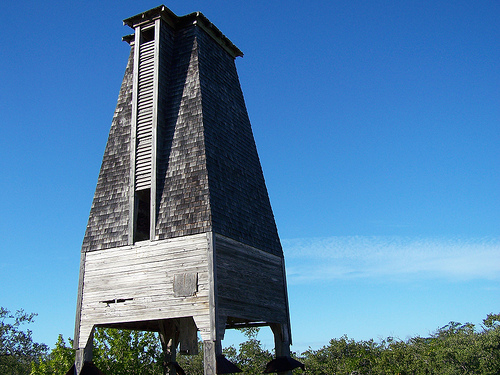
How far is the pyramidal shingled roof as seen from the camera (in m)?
15.5

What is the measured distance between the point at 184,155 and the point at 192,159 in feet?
1.30

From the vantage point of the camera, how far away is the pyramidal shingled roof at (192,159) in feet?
50.8

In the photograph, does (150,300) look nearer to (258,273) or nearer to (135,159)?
(258,273)

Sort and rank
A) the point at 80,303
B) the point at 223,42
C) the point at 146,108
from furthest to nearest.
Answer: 1. the point at 223,42
2. the point at 146,108
3. the point at 80,303

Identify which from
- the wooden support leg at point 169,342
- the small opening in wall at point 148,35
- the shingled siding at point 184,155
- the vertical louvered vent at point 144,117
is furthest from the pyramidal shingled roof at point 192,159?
the wooden support leg at point 169,342

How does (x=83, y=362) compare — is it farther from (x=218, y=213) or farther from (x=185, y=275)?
(x=218, y=213)

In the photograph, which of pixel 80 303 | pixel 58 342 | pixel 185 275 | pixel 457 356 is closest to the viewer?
pixel 185 275

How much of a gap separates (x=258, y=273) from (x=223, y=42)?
9.81 metres

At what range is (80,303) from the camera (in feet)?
52.1

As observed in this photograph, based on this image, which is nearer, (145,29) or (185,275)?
(185,275)

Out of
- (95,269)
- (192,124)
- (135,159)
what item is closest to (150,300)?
(95,269)

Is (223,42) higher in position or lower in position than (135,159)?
higher

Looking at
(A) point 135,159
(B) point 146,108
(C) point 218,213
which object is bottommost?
(C) point 218,213

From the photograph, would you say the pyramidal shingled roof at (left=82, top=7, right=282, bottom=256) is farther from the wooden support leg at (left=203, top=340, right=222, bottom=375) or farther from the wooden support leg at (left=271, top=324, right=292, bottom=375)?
the wooden support leg at (left=203, top=340, right=222, bottom=375)
